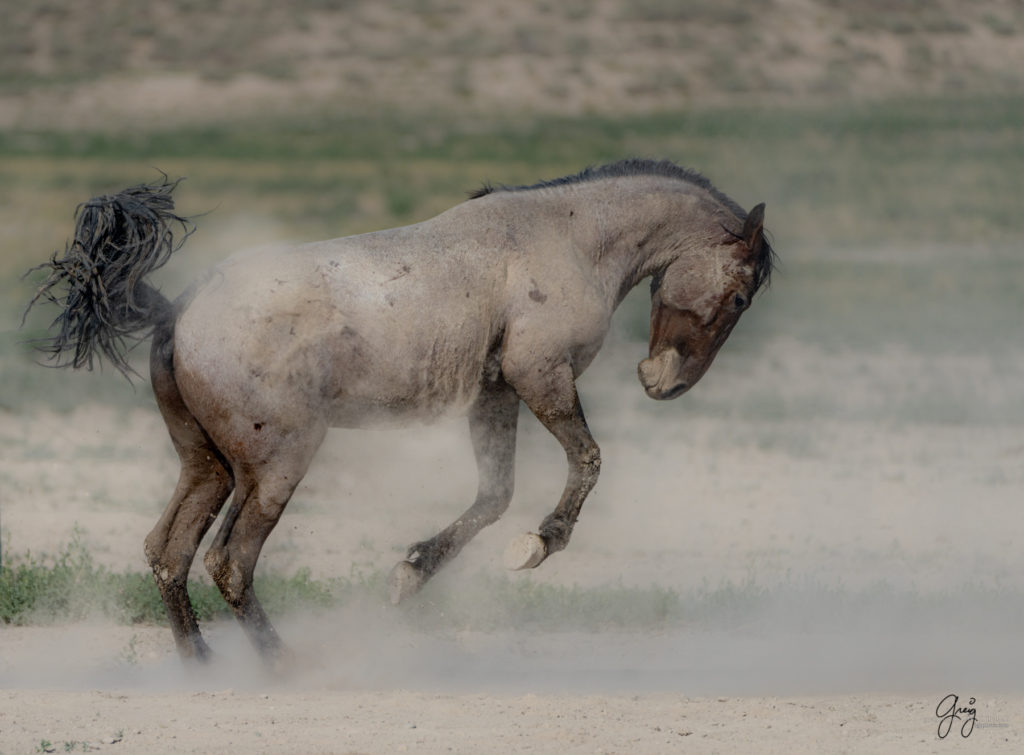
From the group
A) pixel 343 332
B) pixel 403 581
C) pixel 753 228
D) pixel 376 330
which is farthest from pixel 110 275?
pixel 753 228

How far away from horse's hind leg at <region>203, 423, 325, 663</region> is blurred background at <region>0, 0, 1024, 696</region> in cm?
190

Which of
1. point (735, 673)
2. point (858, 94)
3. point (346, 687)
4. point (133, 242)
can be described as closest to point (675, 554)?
point (735, 673)

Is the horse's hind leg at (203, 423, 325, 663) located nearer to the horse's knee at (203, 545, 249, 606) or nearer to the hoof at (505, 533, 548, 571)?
the horse's knee at (203, 545, 249, 606)

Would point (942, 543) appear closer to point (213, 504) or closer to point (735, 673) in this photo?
point (735, 673)

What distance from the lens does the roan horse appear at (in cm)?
638

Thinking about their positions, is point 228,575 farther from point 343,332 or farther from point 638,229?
point 638,229

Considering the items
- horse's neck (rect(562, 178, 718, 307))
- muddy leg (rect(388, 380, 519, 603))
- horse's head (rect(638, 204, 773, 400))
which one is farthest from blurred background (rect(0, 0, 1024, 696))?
horse's neck (rect(562, 178, 718, 307))

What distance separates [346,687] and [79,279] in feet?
6.66

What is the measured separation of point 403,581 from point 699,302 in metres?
1.85

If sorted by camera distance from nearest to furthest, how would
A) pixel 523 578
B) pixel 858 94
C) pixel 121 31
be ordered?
pixel 523 578
pixel 858 94
pixel 121 31

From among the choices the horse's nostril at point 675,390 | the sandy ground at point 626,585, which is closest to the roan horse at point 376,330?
the horse's nostril at point 675,390

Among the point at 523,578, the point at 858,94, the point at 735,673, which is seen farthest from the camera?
the point at 858,94

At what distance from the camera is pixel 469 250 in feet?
22.1

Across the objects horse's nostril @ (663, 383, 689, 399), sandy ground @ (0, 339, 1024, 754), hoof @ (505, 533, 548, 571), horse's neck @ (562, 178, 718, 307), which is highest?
horse's neck @ (562, 178, 718, 307)
